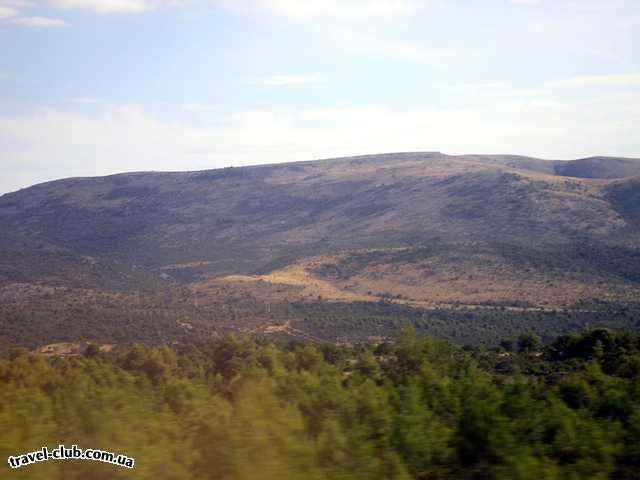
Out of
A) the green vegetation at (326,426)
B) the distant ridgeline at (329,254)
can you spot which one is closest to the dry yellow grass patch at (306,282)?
the distant ridgeline at (329,254)

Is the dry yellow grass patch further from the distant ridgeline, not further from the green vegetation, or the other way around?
the green vegetation

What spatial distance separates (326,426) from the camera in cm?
778

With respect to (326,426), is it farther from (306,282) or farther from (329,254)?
(329,254)

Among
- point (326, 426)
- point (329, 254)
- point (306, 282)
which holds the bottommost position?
point (306, 282)

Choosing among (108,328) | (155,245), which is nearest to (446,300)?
(108,328)

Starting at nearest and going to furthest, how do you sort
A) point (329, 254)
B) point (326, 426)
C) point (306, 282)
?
point (326, 426) < point (306, 282) < point (329, 254)

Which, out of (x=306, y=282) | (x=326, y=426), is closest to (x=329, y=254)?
(x=306, y=282)

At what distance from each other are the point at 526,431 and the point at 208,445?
382cm

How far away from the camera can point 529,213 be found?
7756 centimetres

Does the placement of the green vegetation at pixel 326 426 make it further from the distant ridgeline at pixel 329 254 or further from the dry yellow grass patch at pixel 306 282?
the dry yellow grass patch at pixel 306 282

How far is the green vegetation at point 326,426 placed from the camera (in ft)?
22.4

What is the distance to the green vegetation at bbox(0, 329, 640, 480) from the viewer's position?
6.82 meters

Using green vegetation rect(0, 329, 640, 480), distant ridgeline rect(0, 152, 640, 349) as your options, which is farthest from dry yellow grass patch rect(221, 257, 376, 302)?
green vegetation rect(0, 329, 640, 480)

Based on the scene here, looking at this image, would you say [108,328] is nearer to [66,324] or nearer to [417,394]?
[66,324]
